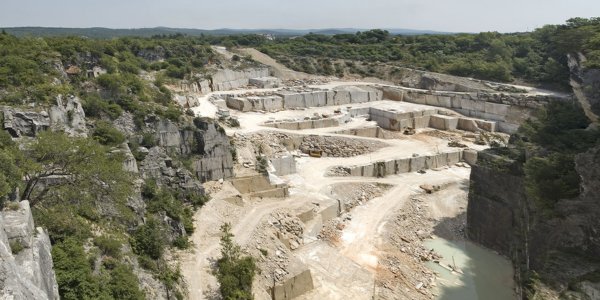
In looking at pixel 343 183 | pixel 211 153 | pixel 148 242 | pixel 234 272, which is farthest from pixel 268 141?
pixel 148 242

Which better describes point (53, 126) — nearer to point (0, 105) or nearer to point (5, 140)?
point (0, 105)

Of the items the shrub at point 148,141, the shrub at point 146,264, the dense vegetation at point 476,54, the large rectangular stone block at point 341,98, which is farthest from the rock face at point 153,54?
the shrub at point 146,264

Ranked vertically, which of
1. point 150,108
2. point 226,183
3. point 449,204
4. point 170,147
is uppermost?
point 150,108

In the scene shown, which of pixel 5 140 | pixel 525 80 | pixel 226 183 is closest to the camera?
pixel 5 140

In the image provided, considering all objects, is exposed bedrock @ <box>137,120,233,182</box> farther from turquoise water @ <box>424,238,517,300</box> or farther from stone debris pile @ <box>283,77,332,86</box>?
stone debris pile @ <box>283,77,332,86</box>

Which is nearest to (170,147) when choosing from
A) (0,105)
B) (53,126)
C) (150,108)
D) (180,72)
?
(150,108)
